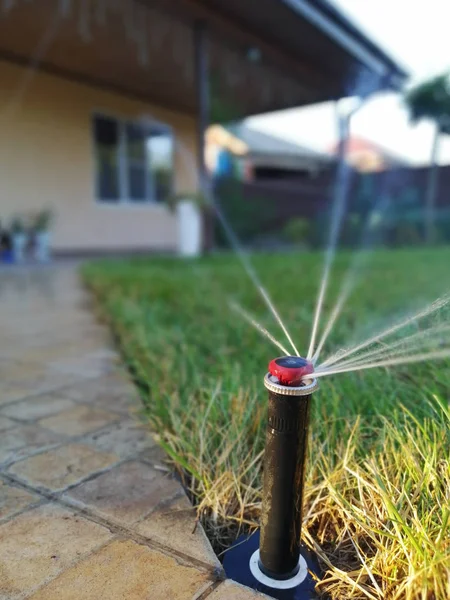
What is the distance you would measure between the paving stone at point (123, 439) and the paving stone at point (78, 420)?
0.05 metres

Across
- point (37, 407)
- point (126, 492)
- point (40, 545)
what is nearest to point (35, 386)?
point (37, 407)

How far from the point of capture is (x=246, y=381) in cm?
160

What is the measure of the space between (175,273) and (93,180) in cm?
397

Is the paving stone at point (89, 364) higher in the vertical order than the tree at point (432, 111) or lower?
lower

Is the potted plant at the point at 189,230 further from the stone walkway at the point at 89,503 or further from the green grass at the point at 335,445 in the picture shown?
the stone walkway at the point at 89,503

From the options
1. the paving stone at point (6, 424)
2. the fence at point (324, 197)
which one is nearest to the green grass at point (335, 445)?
the paving stone at point (6, 424)

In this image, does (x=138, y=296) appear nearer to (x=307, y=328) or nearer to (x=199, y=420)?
(x=307, y=328)

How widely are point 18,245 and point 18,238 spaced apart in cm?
11

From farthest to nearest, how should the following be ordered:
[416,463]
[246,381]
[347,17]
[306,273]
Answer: [347,17] < [306,273] < [246,381] < [416,463]

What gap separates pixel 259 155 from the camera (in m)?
16.1

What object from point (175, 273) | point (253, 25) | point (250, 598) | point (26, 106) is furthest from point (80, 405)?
point (26, 106)

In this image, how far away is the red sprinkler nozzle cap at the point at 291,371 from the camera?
0.81 metres

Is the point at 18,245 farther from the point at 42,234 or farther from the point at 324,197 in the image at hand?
the point at 324,197

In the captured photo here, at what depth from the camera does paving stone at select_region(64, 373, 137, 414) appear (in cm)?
173
